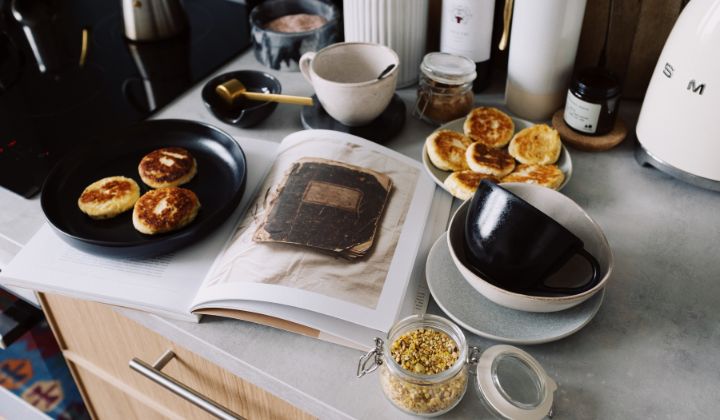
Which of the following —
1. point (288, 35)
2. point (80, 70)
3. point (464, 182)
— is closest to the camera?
point (464, 182)

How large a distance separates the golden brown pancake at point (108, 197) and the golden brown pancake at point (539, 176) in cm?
50

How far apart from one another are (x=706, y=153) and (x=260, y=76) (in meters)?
0.66

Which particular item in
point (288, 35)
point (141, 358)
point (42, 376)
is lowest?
point (42, 376)

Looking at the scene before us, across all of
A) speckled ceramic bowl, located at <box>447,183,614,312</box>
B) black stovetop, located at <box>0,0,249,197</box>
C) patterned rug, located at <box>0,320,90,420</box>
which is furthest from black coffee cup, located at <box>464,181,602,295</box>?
patterned rug, located at <box>0,320,90,420</box>

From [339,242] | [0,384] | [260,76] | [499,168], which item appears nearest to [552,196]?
[499,168]

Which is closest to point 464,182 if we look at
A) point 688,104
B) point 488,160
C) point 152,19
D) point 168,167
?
point 488,160

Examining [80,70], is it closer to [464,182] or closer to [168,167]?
[168,167]

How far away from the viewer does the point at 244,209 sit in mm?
797

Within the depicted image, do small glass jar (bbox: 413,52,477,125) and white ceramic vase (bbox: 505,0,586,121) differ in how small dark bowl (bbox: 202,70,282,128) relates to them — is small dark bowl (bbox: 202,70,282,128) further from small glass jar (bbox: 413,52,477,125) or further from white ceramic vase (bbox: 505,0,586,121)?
white ceramic vase (bbox: 505,0,586,121)

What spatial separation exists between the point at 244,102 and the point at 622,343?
26.0 inches

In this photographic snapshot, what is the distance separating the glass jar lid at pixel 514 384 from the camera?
21.7 inches

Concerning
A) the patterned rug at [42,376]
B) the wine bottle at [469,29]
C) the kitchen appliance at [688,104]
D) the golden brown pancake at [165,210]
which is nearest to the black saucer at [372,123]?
the wine bottle at [469,29]

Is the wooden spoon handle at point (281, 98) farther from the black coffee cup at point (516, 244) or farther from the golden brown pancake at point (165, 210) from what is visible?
the black coffee cup at point (516, 244)

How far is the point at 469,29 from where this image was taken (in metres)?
0.91
